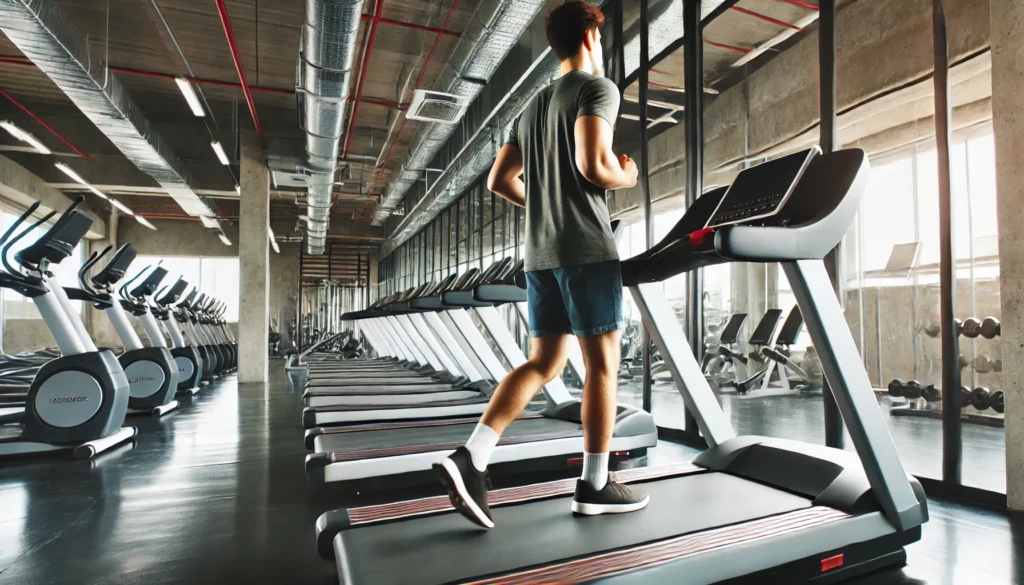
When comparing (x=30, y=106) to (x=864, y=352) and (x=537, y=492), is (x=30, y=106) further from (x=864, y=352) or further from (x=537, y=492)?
(x=864, y=352)

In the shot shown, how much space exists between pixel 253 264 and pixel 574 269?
25.5 feet

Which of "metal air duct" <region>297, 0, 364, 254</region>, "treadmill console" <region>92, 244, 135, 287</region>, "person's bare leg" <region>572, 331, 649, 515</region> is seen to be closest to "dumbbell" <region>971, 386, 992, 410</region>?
"person's bare leg" <region>572, 331, 649, 515</region>

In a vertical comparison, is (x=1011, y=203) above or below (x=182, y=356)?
above

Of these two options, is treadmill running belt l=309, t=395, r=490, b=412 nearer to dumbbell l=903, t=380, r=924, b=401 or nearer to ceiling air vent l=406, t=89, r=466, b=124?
ceiling air vent l=406, t=89, r=466, b=124

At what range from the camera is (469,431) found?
354 cm

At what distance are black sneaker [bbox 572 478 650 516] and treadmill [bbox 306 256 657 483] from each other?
1017 millimetres

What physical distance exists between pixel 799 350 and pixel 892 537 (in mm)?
5305

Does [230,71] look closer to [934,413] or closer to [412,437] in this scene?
[412,437]

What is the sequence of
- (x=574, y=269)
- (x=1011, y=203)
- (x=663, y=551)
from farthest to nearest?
(x=1011, y=203)
(x=574, y=269)
(x=663, y=551)

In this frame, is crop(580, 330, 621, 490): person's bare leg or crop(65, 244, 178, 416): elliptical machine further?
crop(65, 244, 178, 416): elliptical machine

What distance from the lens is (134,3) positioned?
19.9 feet

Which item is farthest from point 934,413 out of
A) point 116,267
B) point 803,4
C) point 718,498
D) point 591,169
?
point 116,267

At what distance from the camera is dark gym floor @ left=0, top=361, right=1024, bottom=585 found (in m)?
1.77

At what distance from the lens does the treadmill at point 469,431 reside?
8.77ft
